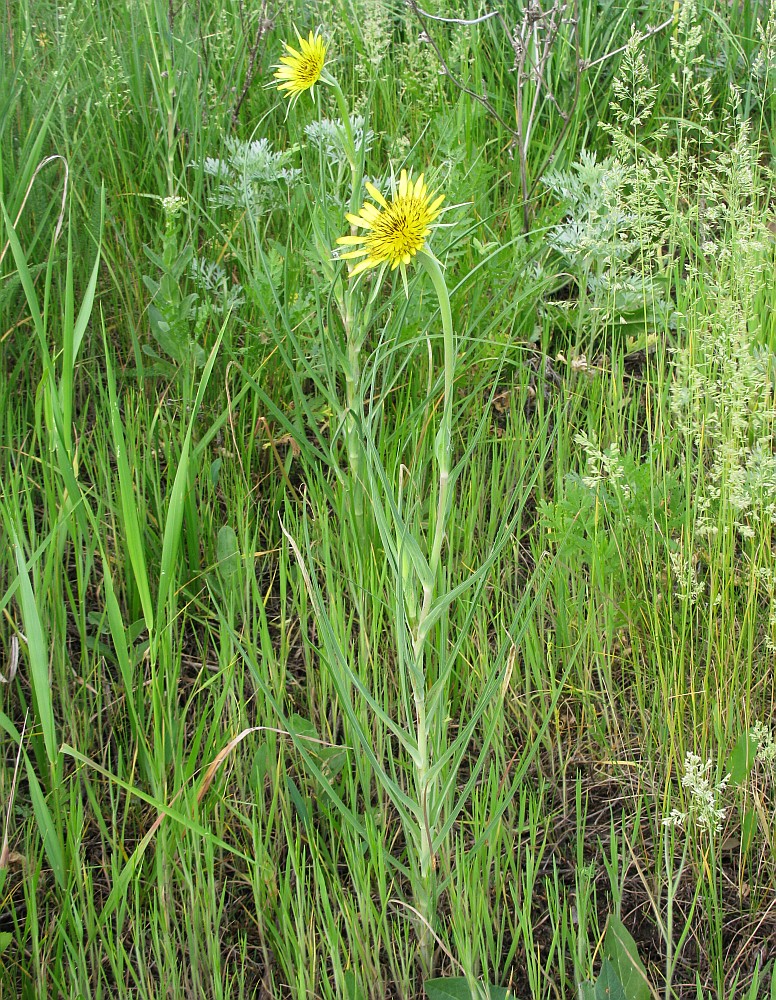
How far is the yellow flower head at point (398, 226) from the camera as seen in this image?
871 millimetres

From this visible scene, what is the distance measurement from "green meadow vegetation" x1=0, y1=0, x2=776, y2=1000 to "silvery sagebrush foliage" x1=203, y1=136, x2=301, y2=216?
12mm

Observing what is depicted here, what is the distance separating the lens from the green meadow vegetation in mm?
1036

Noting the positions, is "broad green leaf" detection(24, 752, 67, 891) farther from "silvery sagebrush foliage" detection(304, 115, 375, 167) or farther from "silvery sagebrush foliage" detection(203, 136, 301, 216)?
"silvery sagebrush foliage" detection(203, 136, 301, 216)

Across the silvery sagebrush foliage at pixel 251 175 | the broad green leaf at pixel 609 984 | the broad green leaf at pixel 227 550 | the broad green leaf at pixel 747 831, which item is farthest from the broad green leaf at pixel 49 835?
the silvery sagebrush foliage at pixel 251 175

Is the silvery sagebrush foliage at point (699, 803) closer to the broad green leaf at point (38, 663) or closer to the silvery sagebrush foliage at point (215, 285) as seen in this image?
the broad green leaf at point (38, 663)

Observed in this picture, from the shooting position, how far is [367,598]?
1422mm

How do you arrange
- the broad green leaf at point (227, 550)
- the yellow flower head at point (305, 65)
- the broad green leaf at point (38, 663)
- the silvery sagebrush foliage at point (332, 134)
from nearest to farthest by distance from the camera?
the broad green leaf at point (38, 663) < the yellow flower head at point (305, 65) < the broad green leaf at point (227, 550) < the silvery sagebrush foliage at point (332, 134)

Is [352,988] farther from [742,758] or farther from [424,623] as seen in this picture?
[742,758]

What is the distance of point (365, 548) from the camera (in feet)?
4.71

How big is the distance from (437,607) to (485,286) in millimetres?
1118

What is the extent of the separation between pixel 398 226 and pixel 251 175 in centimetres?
111

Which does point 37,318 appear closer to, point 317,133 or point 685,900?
point 317,133

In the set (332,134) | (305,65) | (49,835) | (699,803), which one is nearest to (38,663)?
(49,835)

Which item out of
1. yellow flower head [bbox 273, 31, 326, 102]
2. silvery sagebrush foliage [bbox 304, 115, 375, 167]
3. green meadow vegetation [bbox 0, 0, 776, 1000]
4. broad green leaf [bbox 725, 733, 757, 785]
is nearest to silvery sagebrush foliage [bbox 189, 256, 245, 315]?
green meadow vegetation [bbox 0, 0, 776, 1000]
